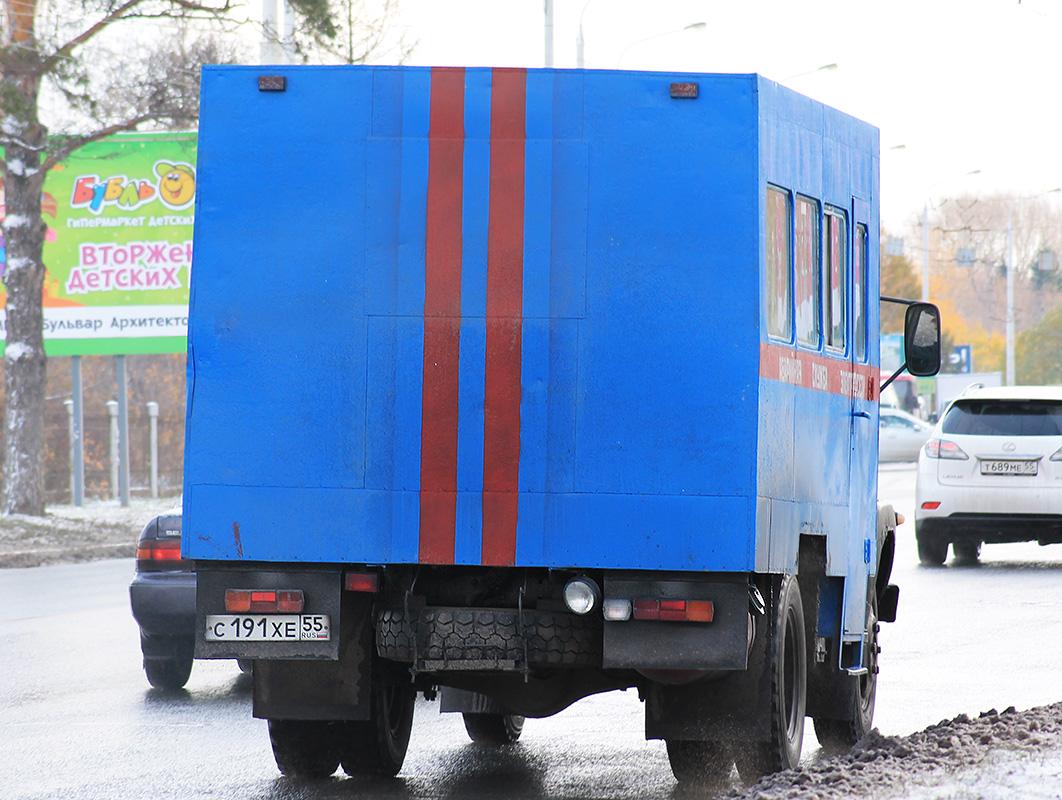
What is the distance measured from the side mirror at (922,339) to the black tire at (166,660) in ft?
14.5

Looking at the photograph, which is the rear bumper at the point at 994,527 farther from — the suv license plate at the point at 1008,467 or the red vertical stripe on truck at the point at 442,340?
the red vertical stripe on truck at the point at 442,340

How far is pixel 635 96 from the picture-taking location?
569 cm

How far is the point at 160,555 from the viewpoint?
9.26 meters

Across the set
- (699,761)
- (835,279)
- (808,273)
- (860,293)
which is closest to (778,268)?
(808,273)

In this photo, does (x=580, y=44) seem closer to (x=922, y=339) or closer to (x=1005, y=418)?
(x=1005, y=418)

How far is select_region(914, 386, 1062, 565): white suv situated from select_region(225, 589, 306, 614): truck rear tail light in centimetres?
1232

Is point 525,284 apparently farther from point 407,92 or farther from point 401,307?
point 407,92

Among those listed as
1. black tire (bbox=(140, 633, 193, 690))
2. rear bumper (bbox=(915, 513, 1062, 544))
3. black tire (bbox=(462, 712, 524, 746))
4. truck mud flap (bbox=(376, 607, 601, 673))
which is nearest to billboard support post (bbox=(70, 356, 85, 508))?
rear bumper (bbox=(915, 513, 1062, 544))

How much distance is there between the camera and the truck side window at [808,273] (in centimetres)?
624

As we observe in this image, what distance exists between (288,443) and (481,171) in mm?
1153

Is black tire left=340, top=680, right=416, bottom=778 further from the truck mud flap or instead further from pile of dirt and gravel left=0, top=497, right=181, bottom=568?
Result: pile of dirt and gravel left=0, top=497, right=181, bottom=568

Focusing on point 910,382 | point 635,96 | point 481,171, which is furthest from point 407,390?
point 910,382

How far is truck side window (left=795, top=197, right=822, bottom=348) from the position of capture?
624 centimetres

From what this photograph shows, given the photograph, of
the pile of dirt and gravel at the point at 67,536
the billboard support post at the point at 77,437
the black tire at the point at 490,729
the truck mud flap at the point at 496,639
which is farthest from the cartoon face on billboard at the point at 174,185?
the truck mud flap at the point at 496,639
